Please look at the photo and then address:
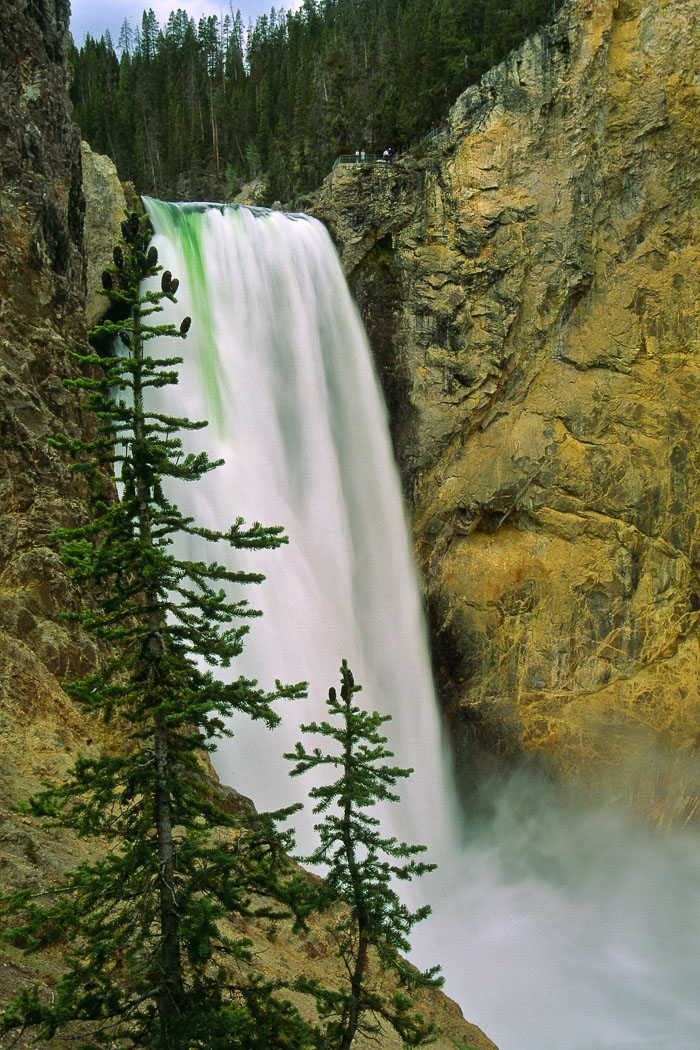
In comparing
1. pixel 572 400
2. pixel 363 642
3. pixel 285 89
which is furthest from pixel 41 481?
pixel 285 89

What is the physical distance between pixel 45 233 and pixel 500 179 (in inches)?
475

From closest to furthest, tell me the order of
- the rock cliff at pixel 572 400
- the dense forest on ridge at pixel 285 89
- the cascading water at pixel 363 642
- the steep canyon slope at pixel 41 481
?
the steep canyon slope at pixel 41 481 → the cascading water at pixel 363 642 → the rock cliff at pixel 572 400 → the dense forest on ridge at pixel 285 89

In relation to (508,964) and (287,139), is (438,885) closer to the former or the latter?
(508,964)

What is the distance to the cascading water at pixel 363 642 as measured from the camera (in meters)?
14.8

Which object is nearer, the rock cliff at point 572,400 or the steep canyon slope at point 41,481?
the steep canyon slope at point 41,481

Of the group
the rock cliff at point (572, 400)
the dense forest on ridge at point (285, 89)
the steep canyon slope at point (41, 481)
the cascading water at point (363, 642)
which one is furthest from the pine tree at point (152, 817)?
the dense forest on ridge at point (285, 89)

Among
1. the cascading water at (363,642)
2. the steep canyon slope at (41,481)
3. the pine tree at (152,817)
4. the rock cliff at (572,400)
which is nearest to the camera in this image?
the pine tree at (152,817)

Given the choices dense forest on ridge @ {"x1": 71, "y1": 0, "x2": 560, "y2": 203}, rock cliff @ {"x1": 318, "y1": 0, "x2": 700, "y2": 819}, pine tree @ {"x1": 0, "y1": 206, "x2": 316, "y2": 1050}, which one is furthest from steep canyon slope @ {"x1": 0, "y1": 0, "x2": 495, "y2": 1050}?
dense forest on ridge @ {"x1": 71, "y1": 0, "x2": 560, "y2": 203}

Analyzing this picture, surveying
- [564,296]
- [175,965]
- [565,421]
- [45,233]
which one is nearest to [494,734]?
[565,421]

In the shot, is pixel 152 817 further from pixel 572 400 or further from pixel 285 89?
pixel 285 89

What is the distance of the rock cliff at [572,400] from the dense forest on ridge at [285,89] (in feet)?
22.7

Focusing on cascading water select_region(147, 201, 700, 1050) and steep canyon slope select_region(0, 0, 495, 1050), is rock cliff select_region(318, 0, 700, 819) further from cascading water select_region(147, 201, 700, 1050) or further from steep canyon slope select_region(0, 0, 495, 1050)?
steep canyon slope select_region(0, 0, 495, 1050)

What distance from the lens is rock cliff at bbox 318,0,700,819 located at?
1964 centimetres

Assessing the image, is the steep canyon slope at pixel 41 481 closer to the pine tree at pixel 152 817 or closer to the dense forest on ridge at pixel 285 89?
the pine tree at pixel 152 817
